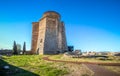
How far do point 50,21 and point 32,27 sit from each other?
9.65m

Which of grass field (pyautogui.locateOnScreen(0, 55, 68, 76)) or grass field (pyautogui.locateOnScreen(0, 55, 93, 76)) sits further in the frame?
grass field (pyautogui.locateOnScreen(0, 55, 68, 76))

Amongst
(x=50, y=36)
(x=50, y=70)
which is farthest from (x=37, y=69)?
(x=50, y=36)

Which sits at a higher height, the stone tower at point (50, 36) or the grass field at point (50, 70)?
the stone tower at point (50, 36)

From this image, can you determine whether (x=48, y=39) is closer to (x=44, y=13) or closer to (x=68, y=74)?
(x=44, y=13)

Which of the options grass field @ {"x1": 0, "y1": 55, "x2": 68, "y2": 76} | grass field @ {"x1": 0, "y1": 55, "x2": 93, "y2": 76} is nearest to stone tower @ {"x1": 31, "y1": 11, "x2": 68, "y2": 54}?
grass field @ {"x1": 0, "y1": 55, "x2": 68, "y2": 76}

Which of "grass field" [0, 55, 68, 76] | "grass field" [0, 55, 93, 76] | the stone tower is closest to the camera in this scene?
"grass field" [0, 55, 93, 76]

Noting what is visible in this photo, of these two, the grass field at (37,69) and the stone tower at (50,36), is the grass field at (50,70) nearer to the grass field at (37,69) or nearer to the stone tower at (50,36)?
the grass field at (37,69)

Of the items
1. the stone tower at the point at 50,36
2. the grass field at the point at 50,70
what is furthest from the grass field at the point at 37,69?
the stone tower at the point at 50,36

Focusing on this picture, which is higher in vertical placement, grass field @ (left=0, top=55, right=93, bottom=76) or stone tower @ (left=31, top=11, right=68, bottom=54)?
stone tower @ (left=31, top=11, right=68, bottom=54)

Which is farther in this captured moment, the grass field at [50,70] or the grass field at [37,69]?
the grass field at [37,69]

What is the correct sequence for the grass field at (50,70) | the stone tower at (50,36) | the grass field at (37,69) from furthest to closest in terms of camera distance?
the stone tower at (50,36), the grass field at (37,69), the grass field at (50,70)

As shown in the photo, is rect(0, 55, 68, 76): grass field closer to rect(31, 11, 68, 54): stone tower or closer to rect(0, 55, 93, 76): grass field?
rect(0, 55, 93, 76): grass field

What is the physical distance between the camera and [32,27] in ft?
164

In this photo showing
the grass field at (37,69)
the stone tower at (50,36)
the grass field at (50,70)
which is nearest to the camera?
the grass field at (50,70)
